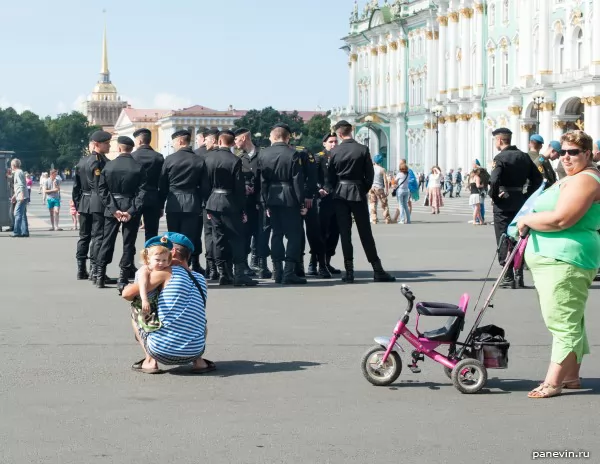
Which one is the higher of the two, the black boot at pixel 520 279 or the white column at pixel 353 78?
the white column at pixel 353 78

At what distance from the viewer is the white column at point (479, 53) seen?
75.2 meters

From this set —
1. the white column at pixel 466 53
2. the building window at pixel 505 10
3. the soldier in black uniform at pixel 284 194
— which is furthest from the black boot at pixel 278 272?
the white column at pixel 466 53

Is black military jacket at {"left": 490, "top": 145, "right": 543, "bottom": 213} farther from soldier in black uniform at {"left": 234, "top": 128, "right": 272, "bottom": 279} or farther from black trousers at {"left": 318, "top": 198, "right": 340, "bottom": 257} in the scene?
soldier in black uniform at {"left": 234, "top": 128, "right": 272, "bottom": 279}

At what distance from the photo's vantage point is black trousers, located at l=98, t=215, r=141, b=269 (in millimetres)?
14867

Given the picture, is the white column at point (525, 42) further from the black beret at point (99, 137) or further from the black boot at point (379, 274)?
the black beret at point (99, 137)

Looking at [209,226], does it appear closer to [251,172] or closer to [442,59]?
[251,172]

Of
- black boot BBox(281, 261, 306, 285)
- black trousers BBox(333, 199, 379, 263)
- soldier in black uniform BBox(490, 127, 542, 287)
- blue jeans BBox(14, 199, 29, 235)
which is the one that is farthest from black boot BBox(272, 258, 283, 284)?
blue jeans BBox(14, 199, 29, 235)

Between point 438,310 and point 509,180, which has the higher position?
point 509,180

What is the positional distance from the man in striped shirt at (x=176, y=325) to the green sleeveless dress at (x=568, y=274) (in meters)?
2.53

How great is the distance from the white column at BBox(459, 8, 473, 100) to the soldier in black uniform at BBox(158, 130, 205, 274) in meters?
64.2

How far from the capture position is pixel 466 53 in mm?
78188

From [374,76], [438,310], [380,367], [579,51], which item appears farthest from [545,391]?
[374,76]

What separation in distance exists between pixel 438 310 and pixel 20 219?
2070 cm

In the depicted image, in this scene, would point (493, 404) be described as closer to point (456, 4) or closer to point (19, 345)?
point (19, 345)
